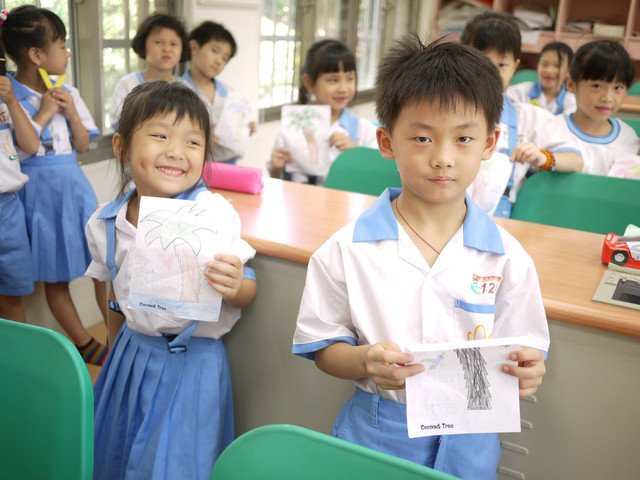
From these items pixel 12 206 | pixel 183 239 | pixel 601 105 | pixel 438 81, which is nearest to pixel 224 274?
pixel 183 239

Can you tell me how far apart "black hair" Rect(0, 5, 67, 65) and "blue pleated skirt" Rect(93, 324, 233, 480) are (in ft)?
3.99

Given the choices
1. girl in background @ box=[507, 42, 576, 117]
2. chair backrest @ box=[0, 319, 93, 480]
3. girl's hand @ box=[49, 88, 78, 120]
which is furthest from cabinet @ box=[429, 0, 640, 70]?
chair backrest @ box=[0, 319, 93, 480]

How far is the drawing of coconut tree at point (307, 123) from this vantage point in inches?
108

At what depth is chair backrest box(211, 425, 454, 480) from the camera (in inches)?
29.5

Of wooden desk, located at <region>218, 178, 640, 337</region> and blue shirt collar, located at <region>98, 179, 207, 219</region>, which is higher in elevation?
blue shirt collar, located at <region>98, 179, 207, 219</region>

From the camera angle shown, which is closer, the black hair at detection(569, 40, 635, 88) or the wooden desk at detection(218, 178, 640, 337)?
the wooden desk at detection(218, 178, 640, 337)

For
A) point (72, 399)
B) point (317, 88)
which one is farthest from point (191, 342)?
point (317, 88)

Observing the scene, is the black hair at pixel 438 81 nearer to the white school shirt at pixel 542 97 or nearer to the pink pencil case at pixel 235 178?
the pink pencil case at pixel 235 178

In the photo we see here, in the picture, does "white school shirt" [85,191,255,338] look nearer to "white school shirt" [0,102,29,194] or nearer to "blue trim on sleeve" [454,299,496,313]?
"blue trim on sleeve" [454,299,496,313]

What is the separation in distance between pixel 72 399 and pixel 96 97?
2.33 meters

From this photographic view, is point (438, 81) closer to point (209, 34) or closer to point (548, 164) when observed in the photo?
point (548, 164)

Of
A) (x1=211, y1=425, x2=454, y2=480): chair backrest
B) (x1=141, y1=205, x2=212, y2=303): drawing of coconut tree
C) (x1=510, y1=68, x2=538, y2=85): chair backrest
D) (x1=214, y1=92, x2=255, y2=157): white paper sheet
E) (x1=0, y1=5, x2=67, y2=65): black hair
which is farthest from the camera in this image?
(x1=510, y1=68, x2=538, y2=85): chair backrest

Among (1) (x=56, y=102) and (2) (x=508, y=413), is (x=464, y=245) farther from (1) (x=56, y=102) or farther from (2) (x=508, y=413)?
(1) (x=56, y=102)

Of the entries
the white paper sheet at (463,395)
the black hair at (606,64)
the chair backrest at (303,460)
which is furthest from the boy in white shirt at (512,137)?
the chair backrest at (303,460)
